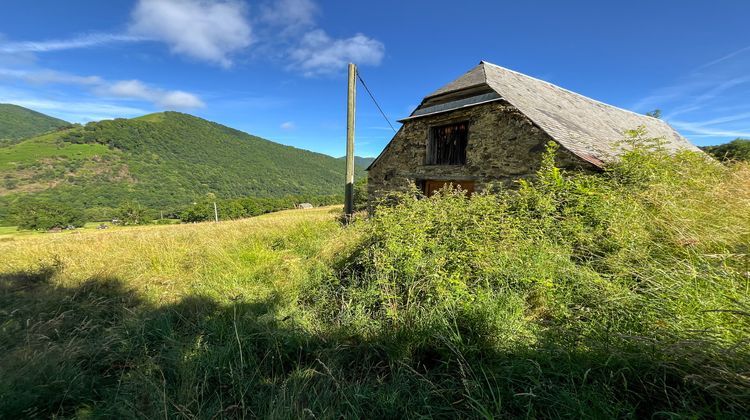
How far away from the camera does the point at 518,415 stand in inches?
70.2

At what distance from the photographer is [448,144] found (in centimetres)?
900

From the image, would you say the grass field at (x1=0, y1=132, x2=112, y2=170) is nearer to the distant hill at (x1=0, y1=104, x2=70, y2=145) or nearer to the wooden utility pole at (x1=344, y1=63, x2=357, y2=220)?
the distant hill at (x1=0, y1=104, x2=70, y2=145)

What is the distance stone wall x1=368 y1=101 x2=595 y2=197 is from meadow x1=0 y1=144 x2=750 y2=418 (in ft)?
6.26

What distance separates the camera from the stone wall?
694 centimetres

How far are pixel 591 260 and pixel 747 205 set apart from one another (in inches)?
89.5

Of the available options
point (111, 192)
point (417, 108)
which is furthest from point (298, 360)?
point (111, 192)

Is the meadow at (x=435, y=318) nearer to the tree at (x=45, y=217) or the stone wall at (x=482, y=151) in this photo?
the stone wall at (x=482, y=151)

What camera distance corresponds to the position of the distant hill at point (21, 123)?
140725 mm

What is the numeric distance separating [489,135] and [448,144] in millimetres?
1460

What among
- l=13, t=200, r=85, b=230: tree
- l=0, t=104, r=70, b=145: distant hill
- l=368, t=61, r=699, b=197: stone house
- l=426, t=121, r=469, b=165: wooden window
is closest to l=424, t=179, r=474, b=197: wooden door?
l=368, t=61, r=699, b=197: stone house

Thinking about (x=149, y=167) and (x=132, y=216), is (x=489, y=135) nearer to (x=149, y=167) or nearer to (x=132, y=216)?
(x=132, y=216)

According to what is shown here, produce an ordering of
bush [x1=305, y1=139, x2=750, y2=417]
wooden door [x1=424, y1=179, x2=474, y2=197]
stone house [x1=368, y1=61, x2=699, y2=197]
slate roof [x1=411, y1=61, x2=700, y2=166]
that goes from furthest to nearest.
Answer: wooden door [x1=424, y1=179, x2=474, y2=197] < stone house [x1=368, y1=61, x2=699, y2=197] < slate roof [x1=411, y1=61, x2=700, y2=166] < bush [x1=305, y1=139, x2=750, y2=417]

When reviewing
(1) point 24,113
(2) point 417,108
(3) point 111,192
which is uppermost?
(1) point 24,113

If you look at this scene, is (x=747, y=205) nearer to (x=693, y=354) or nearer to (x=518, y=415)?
(x=693, y=354)
